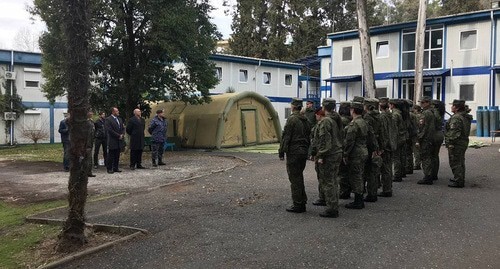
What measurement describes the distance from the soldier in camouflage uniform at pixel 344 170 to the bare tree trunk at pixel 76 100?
451 centimetres

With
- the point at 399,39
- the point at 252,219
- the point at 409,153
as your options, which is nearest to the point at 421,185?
the point at 409,153

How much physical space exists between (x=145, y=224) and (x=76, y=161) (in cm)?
152

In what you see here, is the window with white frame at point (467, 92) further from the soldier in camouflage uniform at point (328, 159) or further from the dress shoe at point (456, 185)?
the soldier in camouflage uniform at point (328, 159)

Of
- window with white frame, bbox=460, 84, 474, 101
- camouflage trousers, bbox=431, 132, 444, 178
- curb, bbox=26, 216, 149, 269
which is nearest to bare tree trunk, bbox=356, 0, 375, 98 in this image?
window with white frame, bbox=460, 84, 474, 101

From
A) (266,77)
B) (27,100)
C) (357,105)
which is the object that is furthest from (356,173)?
(266,77)

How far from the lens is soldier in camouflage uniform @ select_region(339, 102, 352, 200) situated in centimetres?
842

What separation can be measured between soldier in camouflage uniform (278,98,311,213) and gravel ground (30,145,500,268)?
284mm

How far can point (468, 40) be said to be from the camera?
25422 millimetres

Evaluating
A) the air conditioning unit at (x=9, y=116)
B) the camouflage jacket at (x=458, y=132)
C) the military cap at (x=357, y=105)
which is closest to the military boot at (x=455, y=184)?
the camouflage jacket at (x=458, y=132)

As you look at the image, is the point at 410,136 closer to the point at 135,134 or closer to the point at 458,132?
the point at 458,132

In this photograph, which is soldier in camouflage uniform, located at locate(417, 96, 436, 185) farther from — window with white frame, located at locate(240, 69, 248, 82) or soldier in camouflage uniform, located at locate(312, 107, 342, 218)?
window with white frame, located at locate(240, 69, 248, 82)

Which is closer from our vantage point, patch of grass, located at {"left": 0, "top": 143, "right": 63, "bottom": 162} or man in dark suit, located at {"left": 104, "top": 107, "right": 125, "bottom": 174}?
man in dark suit, located at {"left": 104, "top": 107, "right": 125, "bottom": 174}

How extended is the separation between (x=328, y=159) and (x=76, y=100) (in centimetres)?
384

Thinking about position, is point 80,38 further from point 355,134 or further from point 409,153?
point 409,153
